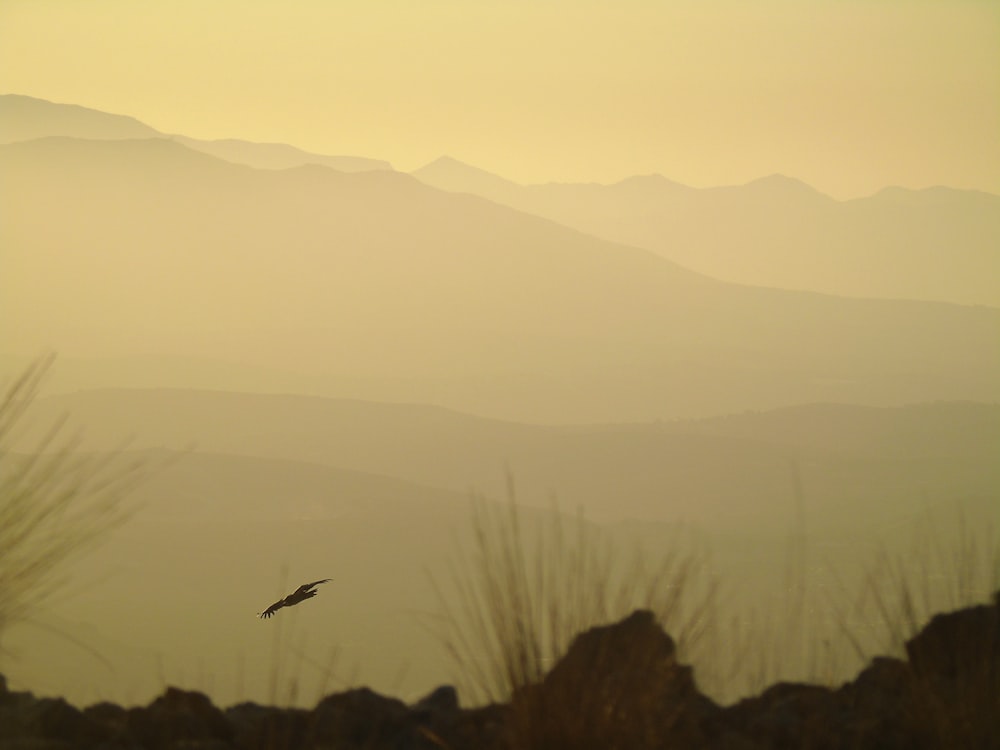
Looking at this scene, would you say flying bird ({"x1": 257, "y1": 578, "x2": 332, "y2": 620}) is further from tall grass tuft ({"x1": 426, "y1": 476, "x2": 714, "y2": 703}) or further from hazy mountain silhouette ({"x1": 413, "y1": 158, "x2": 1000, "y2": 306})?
hazy mountain silhouette ({"x1": 413, "y1": 158, "x2": 1000, "y2": 306})

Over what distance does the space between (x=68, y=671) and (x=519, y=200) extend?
229 ft

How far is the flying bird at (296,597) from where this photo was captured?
1.66m

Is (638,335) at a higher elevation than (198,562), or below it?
higher

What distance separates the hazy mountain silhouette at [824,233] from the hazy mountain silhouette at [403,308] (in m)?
1.39

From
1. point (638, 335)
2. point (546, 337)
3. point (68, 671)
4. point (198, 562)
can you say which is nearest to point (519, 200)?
point (638, 335)

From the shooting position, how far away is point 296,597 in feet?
5.53

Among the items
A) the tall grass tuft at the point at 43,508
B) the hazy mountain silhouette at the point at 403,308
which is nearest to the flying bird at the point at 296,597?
the tall grass tuft at the point at 43,508

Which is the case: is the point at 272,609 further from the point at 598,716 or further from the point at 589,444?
the point at 589,444

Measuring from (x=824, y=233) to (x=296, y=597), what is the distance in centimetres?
3168

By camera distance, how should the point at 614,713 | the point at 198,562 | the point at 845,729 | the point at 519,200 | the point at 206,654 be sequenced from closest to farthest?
the point at 614,713
the point at 845,729
the point at 206,654
the point at 198,562
the point at 519,200

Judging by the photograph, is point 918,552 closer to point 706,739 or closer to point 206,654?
point 706,739

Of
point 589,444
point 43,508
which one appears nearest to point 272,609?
point 43,508

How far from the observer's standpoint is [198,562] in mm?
19000

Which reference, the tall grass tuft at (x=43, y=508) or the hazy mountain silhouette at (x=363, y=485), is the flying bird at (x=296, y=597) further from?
the hazy mountain silhouette at (x=363, y=485)
